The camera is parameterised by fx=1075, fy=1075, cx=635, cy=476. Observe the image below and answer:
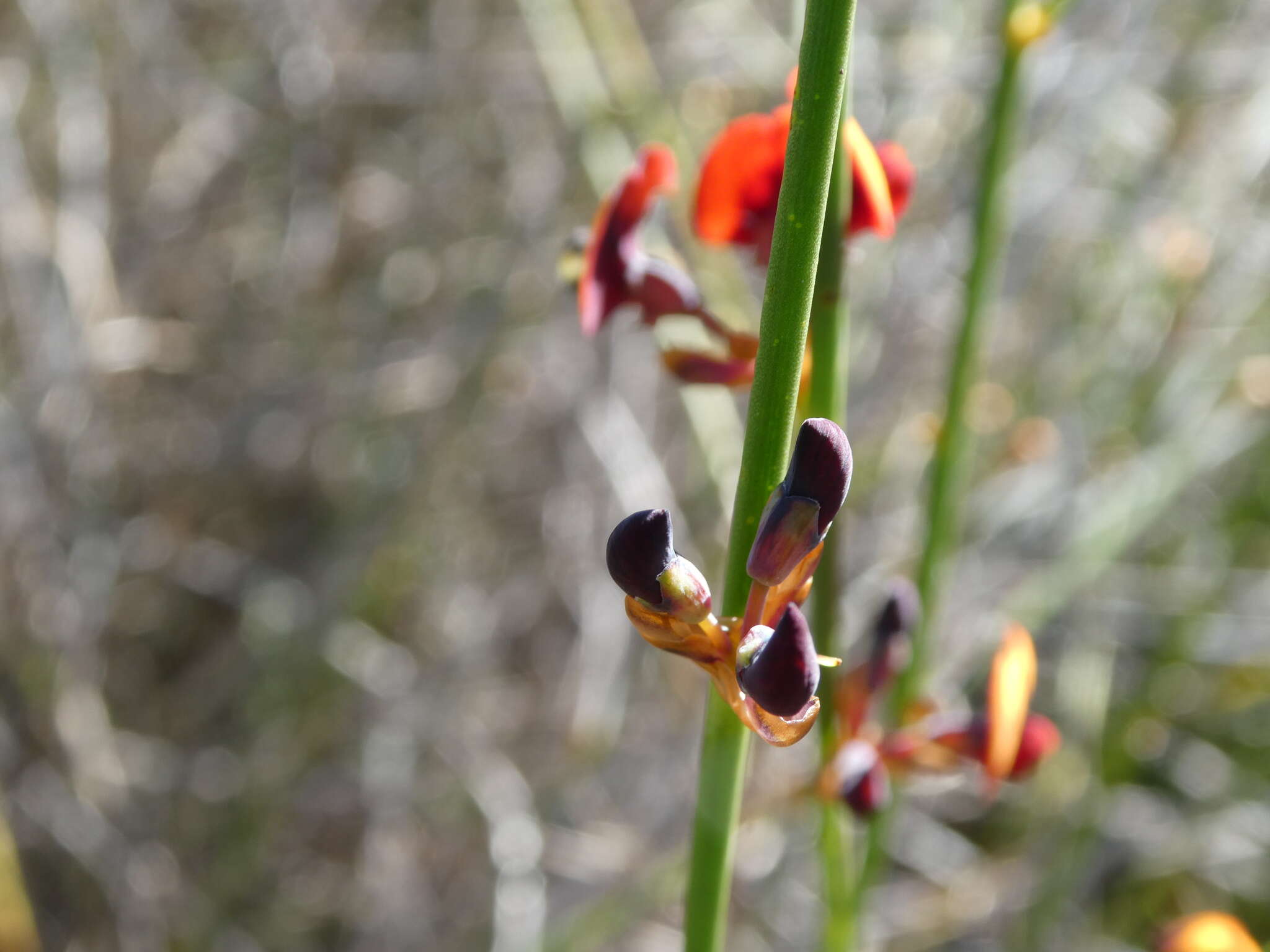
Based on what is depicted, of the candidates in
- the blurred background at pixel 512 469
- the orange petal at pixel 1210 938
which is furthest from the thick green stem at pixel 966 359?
the blurred background at pixel 512 469

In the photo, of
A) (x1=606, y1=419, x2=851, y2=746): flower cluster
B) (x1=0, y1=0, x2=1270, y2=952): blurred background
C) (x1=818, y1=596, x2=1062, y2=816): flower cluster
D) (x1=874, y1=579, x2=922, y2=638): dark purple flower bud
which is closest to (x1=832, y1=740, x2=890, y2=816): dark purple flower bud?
(x1=818, y1=596, x2=1062, y2=816): flower cluster

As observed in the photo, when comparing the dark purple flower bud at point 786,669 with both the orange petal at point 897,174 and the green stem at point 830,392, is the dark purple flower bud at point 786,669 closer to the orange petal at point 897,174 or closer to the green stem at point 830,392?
the green stem at point 830,392

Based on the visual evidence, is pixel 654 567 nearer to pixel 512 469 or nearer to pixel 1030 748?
pixel 1030 748

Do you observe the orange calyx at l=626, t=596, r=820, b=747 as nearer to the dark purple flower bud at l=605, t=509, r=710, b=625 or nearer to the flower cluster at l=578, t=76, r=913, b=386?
the dark purple flower bud at l=605, t=509, r=710, b=625

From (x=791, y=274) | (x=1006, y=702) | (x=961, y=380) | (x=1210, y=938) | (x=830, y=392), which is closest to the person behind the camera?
(x=791, y=274)

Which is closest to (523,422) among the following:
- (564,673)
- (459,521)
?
(459,521)

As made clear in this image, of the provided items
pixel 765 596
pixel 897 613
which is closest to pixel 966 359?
pixel 897 613

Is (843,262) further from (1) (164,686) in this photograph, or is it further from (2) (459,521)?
(1) (164,686)
